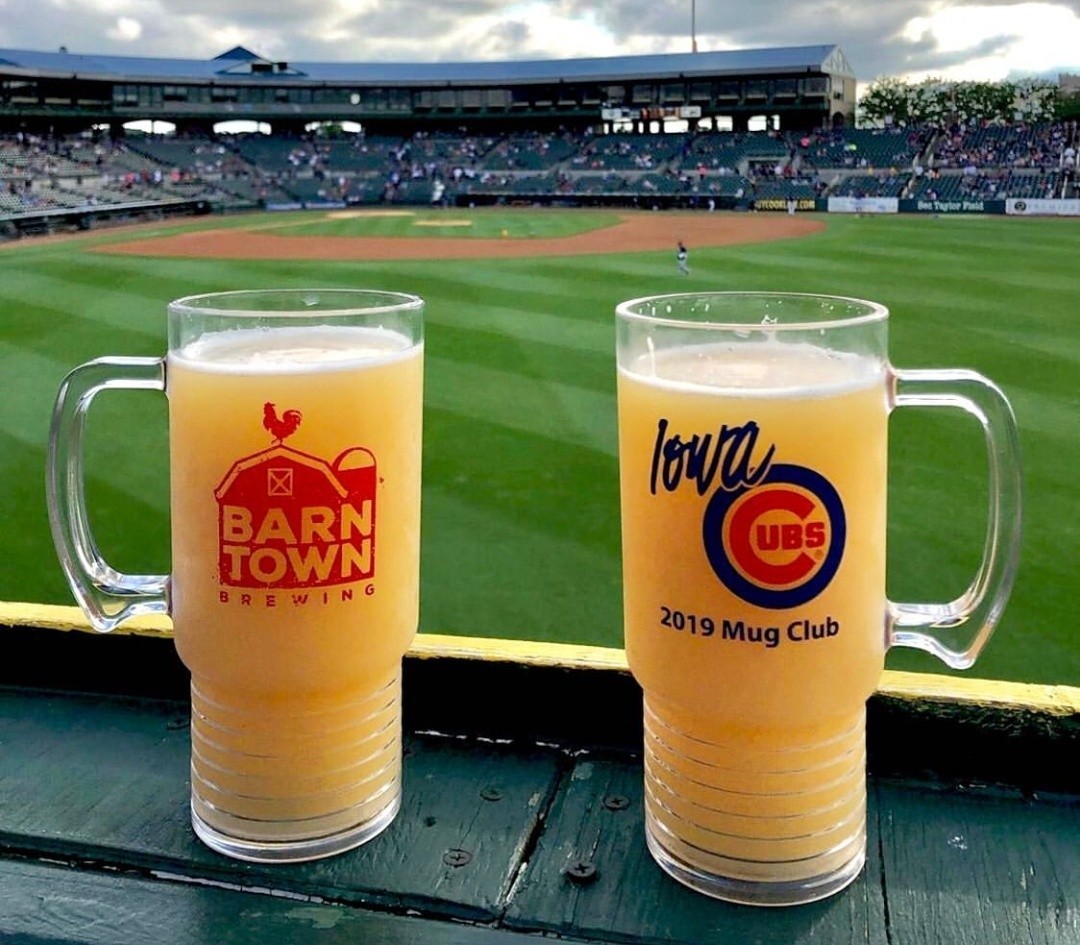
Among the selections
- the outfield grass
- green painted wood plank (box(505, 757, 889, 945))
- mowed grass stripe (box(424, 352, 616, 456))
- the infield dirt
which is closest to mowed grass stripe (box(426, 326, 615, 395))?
the outfield grass

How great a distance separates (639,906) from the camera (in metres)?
1.32

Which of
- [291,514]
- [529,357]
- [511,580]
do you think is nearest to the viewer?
[291,514]

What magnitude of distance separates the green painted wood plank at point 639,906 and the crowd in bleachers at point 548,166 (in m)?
40.6

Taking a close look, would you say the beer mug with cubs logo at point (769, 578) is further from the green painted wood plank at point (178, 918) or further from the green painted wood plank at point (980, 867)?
the green painted wood plank at point (178, 918)

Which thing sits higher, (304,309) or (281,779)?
(304,309)

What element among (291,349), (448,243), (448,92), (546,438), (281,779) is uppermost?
(448,92)

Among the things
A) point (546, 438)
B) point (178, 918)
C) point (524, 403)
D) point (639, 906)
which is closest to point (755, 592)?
point (639, 906)

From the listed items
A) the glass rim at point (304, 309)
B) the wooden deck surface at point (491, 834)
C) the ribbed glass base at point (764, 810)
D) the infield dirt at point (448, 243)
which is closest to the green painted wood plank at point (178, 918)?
the wooden deck surface at point (491, 834)

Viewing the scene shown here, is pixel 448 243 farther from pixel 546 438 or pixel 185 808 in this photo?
pixel 185 808

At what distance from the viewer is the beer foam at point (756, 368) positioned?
126 cm

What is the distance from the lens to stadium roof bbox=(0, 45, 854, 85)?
195 feet

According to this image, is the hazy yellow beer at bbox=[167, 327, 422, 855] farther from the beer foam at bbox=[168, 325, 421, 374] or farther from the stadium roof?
the stadium roof

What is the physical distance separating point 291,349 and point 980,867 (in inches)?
44.9

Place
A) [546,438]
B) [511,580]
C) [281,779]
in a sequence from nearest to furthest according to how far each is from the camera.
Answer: [281,779], [511,580], [546,438]
